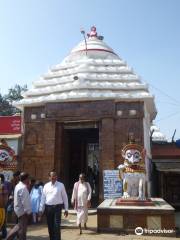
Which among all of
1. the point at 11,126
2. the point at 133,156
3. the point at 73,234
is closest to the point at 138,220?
the point at 73,234

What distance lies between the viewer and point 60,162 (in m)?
13.6

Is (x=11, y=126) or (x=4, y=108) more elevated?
(x=4, y=108)

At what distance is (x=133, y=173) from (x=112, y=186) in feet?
10.5

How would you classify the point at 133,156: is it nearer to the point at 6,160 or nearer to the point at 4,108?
the point at 6,160

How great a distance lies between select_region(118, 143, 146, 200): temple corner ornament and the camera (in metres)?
9.45

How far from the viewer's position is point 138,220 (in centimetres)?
859

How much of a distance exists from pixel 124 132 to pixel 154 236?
558 cm

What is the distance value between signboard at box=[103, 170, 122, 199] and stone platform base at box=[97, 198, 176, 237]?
3.56m

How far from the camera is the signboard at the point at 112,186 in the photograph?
12.5 metres

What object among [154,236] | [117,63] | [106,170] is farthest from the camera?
[117,63]

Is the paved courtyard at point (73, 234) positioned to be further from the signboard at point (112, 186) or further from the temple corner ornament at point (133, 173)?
Result: the signboard at point (112, 186)

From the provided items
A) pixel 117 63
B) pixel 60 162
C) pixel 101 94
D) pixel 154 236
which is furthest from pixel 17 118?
pixel 154 236

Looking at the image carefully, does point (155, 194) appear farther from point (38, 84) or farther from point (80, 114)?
point (38, 84)

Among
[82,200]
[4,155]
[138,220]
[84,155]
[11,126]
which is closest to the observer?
[138,220]
